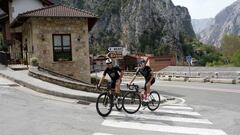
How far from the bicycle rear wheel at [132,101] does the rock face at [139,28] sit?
120 meters

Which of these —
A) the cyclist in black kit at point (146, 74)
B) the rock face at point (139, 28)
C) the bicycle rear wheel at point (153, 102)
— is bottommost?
the bicycle rear wheel at point (153, 102)

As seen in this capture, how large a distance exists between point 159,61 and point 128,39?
71.6m

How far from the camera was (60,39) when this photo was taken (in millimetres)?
25922

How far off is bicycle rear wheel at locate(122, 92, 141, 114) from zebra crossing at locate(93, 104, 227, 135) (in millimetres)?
254

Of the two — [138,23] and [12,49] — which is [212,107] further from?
[138,23]

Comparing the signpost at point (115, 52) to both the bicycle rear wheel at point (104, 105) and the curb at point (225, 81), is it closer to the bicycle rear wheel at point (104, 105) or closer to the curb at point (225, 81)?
the bicycle rear wheel at point (104, 105)

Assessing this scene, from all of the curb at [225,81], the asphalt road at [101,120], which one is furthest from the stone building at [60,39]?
the curb at [225,81]

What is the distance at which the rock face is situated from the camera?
138m

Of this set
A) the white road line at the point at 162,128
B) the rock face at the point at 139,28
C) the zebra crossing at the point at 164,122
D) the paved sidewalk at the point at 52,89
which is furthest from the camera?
the rock face at the point at 139,28

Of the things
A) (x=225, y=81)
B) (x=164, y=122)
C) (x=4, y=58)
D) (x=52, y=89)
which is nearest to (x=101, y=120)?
(x=164, y=122)

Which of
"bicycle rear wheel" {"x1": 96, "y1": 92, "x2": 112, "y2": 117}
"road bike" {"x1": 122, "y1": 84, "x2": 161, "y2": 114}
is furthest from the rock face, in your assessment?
"bicycle rear wheel" {"x1": 96, "y1": 92, "x2": 112, "y2": 117}

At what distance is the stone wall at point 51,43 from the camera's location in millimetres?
25156

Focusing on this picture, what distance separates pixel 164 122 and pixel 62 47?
1565cm

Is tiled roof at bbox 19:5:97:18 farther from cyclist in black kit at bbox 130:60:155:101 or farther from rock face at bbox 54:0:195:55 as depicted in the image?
rock face at bbox 54:0:195:55
